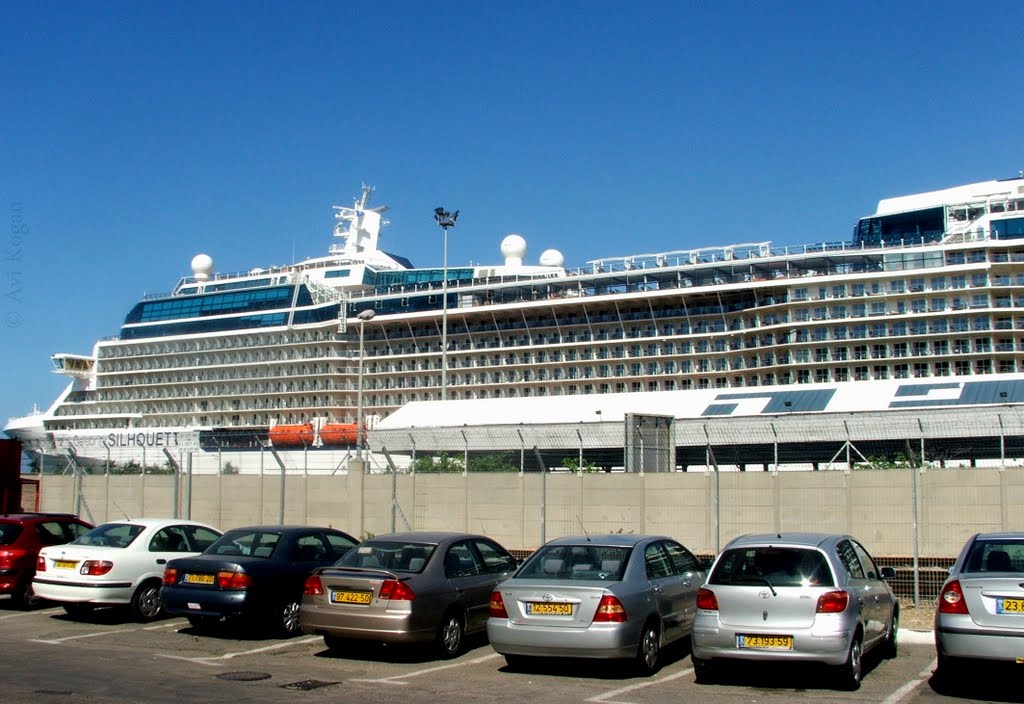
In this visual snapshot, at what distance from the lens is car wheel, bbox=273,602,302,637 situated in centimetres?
1242

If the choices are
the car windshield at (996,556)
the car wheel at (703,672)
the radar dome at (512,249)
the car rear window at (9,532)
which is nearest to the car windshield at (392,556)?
the car wheel at (703,672)

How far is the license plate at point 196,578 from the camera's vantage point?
40.3ft

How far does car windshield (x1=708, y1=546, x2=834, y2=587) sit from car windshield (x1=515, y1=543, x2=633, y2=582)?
42.3 inches

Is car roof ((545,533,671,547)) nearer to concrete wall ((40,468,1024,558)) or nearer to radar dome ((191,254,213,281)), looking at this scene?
concrete wall ((40,468,1024,558))

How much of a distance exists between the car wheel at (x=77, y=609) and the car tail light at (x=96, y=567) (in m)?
0.50

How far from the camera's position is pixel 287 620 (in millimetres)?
12516

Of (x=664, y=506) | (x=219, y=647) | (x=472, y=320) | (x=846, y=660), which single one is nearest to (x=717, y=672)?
(x=846, y=660)

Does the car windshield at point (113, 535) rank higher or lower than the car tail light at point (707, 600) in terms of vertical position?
higher

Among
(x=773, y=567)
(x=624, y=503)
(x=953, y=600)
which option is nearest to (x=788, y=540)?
(x=773, y=567)

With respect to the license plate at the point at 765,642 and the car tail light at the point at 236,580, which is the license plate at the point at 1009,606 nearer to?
the license plate at the point at 765,642

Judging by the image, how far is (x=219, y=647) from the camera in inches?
469

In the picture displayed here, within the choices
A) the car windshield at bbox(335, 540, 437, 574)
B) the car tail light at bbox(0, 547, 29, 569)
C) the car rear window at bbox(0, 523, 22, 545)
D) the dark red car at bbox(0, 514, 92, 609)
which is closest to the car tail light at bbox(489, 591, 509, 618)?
the car windshield at bbox(335, 540, 437, 574)

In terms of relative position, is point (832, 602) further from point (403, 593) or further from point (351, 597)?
point (351, 597)

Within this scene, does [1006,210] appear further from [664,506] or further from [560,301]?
[664,506]
